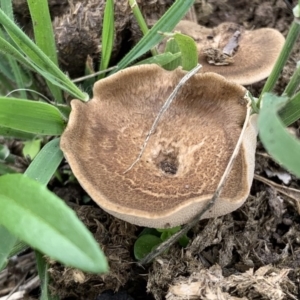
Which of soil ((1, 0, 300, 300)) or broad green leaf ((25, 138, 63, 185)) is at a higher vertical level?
broad green leaf ((25, 138, 63, 185))

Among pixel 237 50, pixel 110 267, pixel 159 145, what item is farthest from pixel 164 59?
pixel 110 267

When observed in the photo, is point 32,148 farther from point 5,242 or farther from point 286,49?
point 286,49

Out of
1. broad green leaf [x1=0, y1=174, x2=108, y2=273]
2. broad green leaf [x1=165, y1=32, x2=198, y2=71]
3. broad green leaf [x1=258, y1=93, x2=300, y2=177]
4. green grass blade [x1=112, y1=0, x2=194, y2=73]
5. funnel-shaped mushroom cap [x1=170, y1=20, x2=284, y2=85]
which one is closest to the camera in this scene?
broad green leaf [x1=0, y1=174, x2=108, y2=273]

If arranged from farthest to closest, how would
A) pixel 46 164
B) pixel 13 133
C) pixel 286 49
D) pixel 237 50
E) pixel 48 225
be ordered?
pixel 237 50 < pixel 13 133 < pixel 46 164 < pixel 286 49 < pixel 48 225

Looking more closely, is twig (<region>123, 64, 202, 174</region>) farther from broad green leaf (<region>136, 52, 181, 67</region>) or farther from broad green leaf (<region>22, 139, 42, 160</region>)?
broad green leaf (<region>22, 139, 42, 160</region>)

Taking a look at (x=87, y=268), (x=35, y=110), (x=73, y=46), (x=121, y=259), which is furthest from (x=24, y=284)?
(x=73, y=46)

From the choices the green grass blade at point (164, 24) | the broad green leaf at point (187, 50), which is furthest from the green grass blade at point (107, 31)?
the broad green leaf at point (187, 50)

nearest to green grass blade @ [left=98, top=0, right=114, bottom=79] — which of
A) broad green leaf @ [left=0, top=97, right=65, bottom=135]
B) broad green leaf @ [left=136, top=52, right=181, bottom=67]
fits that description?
broad green leaf @ [left=136, top=52, right=181, bottom=67]
